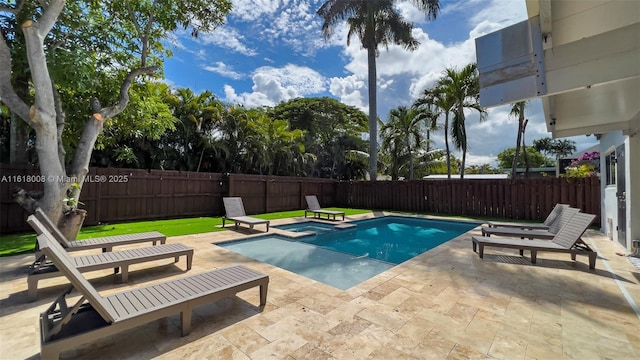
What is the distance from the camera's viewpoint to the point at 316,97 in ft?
92.7

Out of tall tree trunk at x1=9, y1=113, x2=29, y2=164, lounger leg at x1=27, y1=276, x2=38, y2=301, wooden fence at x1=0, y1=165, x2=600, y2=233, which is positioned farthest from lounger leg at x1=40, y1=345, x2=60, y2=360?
tall tree trunk at x1=9, y1=113, x2=29, y2=164

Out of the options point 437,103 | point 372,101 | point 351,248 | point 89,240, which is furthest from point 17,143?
point 437,103

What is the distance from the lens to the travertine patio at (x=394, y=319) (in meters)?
2.47

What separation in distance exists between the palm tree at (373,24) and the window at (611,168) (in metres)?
10.00

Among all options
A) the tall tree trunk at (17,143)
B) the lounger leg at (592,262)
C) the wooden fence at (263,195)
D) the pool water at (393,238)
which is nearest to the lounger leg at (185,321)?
the pool water at (393,238)

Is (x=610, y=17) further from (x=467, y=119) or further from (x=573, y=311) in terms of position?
(x=467, y=119)

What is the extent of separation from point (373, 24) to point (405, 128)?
7.04 meters

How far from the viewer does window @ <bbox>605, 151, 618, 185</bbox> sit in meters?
7.41

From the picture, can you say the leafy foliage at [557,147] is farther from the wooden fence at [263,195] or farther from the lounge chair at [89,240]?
the lounge chair at [89,240]

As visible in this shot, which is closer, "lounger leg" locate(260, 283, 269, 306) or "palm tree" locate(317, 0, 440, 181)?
"lounger leg" locate(260, 283, 269, 306)

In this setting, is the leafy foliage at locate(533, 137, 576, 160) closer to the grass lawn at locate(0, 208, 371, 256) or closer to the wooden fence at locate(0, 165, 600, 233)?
the wooden fence at locate(0, 165, 600, 233)

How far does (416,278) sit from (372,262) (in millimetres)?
1424

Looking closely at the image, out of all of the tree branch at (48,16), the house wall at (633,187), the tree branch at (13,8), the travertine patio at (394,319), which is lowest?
the travertine patio at (394,319)

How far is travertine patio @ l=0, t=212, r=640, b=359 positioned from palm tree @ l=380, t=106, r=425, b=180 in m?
14.9
